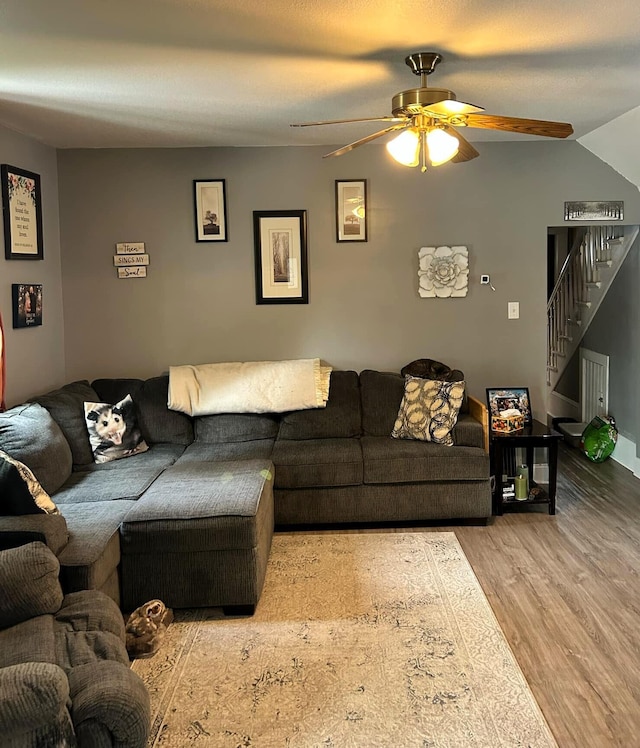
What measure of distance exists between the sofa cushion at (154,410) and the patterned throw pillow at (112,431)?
20 cm

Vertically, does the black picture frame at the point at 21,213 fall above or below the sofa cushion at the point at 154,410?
above

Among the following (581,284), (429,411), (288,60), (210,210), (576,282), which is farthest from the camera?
(576,282)

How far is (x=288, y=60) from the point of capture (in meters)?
2.97

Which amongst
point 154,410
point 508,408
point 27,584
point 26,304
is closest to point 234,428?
point 154,410

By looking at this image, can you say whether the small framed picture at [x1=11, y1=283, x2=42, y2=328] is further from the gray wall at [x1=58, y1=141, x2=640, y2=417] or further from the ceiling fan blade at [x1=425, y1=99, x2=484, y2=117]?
the ceiling fan blade at [x1=425, y1=99, x2=484, y2=117]

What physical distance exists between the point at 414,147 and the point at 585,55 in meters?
0.78

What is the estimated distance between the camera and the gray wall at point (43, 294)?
414 centimetres

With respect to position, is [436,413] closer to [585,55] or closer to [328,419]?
[328,419]

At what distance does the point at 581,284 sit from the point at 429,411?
2663 millimetres

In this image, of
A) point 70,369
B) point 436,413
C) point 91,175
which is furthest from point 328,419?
point 91,175

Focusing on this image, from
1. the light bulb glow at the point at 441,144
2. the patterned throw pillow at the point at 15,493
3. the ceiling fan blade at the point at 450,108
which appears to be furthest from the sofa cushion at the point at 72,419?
the ceiling fan blade at the point at 450,108

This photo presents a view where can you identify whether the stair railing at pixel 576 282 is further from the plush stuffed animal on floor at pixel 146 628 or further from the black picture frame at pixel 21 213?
the plush stuffed animal on floor at pixel 146 628

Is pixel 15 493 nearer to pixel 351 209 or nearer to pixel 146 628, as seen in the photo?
pixel 146 628

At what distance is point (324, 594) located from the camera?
3391mm
